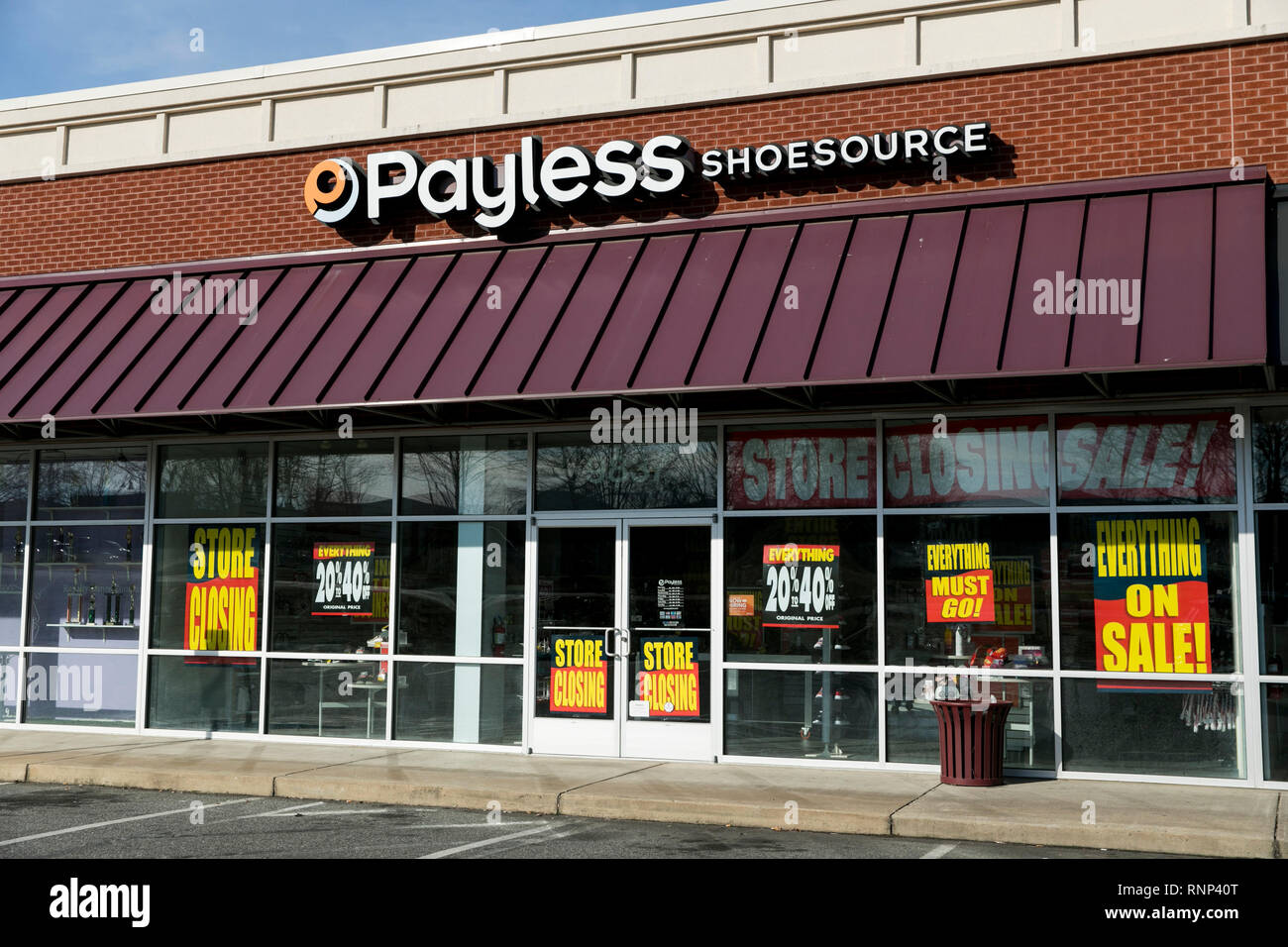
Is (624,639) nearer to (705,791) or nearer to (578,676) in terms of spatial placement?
(578,676)

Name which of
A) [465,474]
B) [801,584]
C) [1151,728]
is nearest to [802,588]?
[801,584]

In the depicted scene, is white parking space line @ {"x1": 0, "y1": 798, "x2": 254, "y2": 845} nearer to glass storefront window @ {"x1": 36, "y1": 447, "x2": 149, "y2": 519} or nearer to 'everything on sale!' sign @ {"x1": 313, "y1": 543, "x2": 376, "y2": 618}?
'everything on sale!' sign @ {"x1": 313, "y1": 543, "x2": 376, "y2": 618}

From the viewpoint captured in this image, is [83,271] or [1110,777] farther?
[83,271]

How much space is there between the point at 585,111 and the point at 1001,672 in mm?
7281

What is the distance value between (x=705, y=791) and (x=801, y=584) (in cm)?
265

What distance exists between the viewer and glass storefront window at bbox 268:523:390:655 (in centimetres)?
1456

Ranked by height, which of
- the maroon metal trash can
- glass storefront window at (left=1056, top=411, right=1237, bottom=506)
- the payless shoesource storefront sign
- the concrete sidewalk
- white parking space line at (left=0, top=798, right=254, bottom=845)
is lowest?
white parking space line at (left=0, top=798, right=254, bottom=845)

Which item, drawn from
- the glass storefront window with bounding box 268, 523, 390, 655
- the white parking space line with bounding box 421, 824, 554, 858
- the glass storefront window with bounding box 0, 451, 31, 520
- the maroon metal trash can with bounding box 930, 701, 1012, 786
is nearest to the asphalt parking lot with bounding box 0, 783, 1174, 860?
the white parking space line with bounding box 421, 824, 554, 858

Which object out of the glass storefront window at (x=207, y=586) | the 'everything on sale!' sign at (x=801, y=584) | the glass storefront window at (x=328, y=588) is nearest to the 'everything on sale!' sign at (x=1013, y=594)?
the 'everything on sale!' sign at (x=801, y=584)

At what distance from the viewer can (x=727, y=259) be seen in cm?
1322

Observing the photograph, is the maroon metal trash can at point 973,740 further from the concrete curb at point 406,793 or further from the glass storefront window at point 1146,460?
the concrete curb at point 406,793

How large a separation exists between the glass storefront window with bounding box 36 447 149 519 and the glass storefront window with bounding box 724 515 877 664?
724 centimetres

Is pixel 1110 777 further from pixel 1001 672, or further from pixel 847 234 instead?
pixel 847 234
